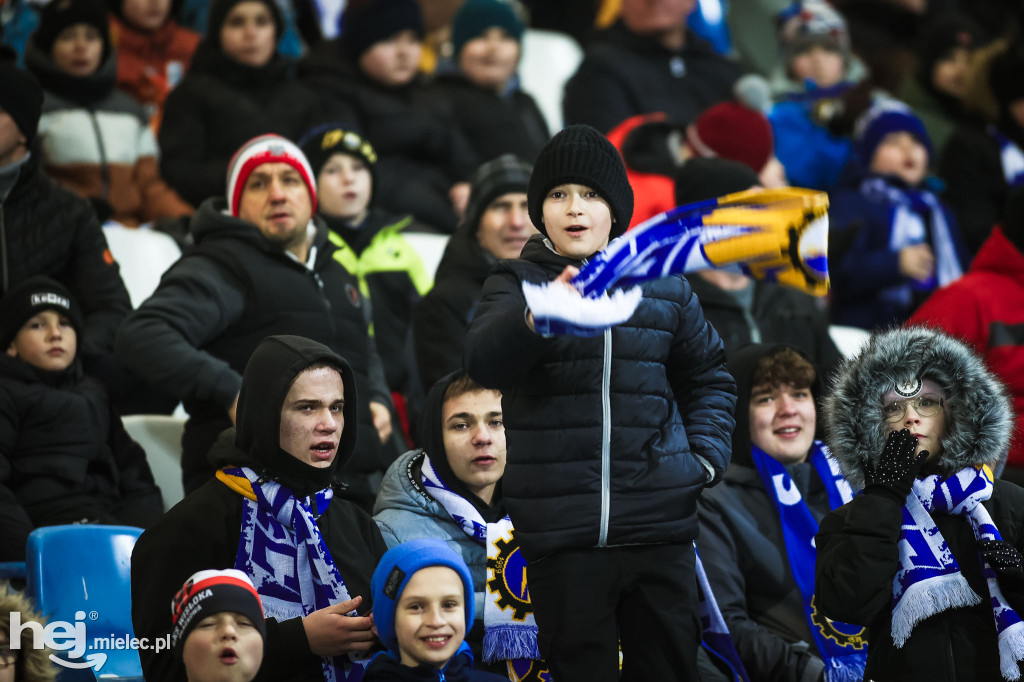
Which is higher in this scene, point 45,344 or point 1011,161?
point 1011,161

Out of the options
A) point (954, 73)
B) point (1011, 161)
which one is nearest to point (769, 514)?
point (1011, 161)

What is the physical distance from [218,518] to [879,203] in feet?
16.4

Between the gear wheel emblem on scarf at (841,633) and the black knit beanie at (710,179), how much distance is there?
6.45ft

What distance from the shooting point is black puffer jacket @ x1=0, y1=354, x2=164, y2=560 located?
4.47 metres

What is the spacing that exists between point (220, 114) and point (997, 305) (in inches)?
143

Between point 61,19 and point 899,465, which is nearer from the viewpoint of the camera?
point 899,465

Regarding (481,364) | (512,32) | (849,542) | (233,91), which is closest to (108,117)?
(233,91)

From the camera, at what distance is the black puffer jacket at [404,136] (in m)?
6.99

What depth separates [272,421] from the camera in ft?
11.9

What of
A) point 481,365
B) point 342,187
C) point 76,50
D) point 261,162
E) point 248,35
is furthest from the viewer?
point 248,35

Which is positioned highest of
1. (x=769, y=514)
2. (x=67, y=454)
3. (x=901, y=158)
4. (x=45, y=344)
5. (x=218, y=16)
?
(x=218, y=16)

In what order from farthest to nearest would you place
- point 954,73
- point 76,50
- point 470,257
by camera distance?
point 954,73, point 76,50, point 470,257

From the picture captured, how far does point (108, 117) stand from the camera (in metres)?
6.50

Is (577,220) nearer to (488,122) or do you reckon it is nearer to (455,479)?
(455,479)
